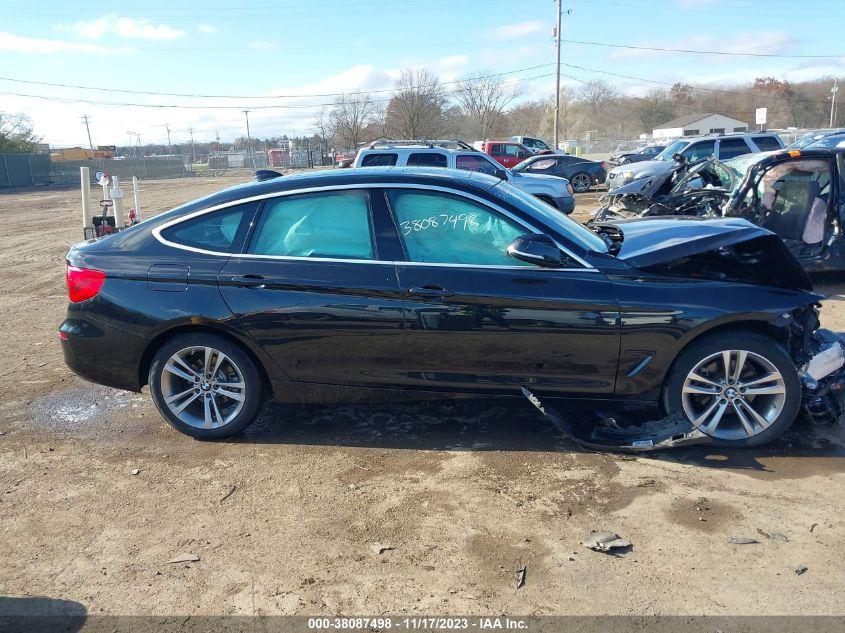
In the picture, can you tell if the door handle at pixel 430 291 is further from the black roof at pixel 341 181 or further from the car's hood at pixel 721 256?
the car's hood at pixel 721 256

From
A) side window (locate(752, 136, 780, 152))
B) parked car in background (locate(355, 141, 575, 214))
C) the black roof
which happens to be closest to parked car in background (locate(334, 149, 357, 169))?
parked car in background (locate(355, 141, 575, 214))

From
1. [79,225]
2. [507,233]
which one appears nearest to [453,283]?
[507,233]

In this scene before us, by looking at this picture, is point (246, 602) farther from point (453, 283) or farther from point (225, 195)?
point (225, 195)

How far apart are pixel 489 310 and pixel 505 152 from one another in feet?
82.8

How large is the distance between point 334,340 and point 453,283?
0.84 meters

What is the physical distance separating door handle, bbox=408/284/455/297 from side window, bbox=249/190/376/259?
39 cm

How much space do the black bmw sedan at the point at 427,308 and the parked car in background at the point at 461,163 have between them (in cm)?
883

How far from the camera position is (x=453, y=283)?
12.9ft

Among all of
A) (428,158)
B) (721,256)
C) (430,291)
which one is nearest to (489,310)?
(430,291)

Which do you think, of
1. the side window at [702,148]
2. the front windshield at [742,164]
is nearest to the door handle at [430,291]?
the front windshield at [742,164]

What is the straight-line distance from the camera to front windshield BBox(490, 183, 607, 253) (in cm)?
411

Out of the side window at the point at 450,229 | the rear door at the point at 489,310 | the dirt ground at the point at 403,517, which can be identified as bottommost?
the dirt ground at the point at 403,517

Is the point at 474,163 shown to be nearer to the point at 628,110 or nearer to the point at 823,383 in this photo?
the point at 823,383

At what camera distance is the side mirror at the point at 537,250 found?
383 centimetres
